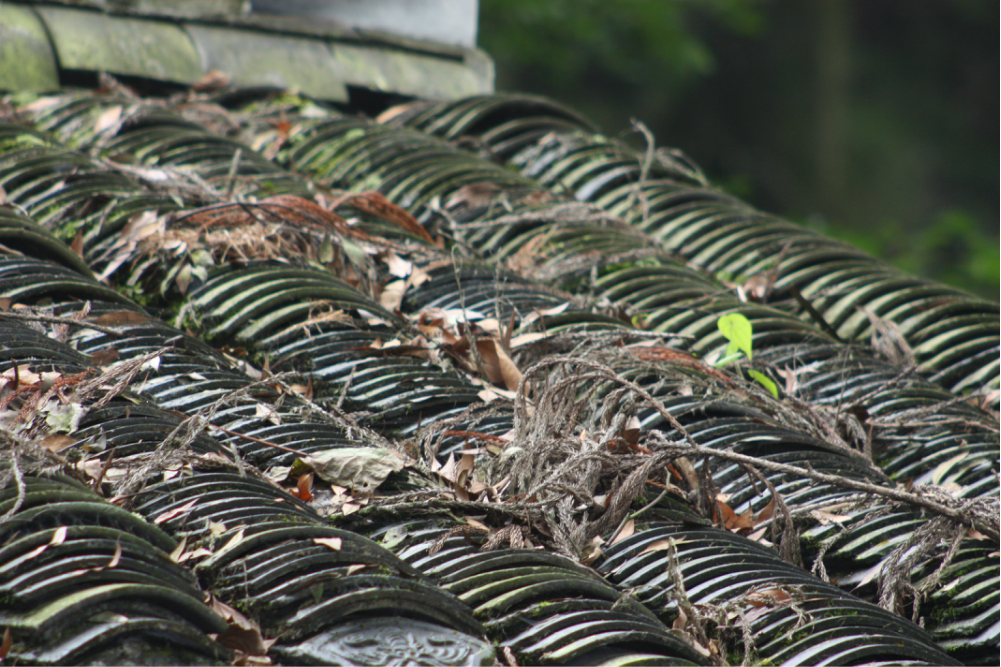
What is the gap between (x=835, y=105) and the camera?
56.8ft

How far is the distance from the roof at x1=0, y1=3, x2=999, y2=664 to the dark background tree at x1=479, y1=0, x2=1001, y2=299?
1264 centimetres

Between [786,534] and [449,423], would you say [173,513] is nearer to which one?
[449,423]

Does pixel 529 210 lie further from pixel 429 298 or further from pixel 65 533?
pixel 65 533

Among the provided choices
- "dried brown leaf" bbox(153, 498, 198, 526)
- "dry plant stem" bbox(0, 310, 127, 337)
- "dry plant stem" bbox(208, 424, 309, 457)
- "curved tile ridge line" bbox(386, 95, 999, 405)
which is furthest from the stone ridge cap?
"dried brown leaf" bbox(153, 498, 198, 526)

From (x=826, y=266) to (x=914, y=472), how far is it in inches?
58.2

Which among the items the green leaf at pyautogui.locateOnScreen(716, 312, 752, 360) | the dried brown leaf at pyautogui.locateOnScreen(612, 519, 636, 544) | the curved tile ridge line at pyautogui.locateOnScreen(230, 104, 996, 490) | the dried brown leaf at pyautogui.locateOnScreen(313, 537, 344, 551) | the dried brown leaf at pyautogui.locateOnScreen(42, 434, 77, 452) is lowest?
the curved tile ridge line at pyautogui.locateOnScreen(230, 104, 996, 490)

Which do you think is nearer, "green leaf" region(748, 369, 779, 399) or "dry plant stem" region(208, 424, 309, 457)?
"dry plant stem" region(208, 424, 309, 457)

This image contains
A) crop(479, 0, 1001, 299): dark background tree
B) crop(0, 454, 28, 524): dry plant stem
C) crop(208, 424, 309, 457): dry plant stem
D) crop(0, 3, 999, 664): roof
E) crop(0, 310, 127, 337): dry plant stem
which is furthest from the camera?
crop(479, 0, 1001, 299): dark background tree

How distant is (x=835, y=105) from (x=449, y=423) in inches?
662

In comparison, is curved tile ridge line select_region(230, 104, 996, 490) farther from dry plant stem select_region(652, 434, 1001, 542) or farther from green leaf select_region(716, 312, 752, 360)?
dry plant stem select_region(652, 434, 1001, 542)

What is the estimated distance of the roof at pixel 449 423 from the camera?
5.47 feet

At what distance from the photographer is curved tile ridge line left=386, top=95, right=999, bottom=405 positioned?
3.74 m

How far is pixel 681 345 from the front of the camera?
10.9 feet

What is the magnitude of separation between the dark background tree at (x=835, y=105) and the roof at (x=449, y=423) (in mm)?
12636
